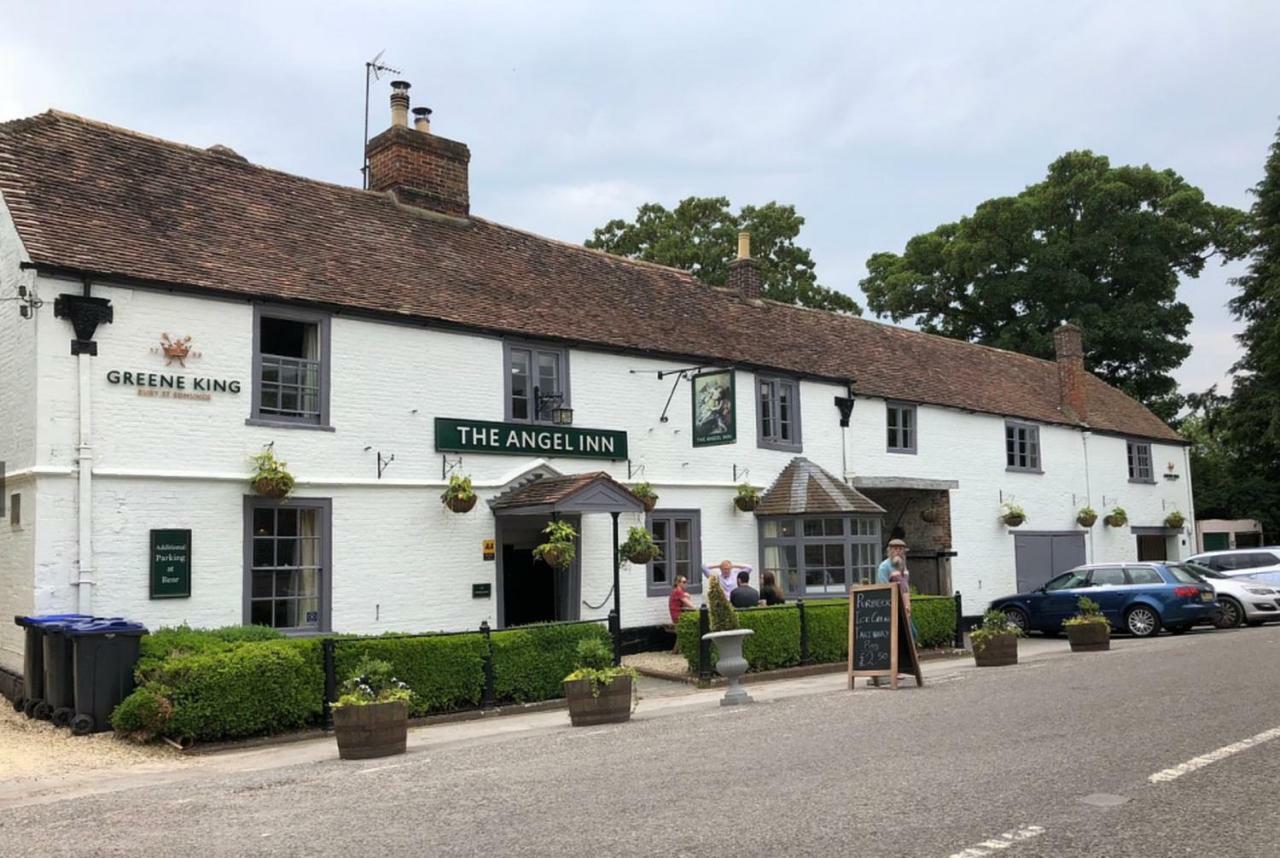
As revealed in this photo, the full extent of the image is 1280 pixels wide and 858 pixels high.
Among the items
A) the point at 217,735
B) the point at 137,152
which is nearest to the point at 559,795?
the point at 217,735

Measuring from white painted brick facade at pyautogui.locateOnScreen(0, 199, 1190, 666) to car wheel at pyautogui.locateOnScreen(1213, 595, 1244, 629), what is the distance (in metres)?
8.85

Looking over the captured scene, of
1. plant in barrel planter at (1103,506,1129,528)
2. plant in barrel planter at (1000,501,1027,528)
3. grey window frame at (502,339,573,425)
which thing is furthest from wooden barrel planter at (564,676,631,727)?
plant in barrel planter at (1103,506,1129,528)

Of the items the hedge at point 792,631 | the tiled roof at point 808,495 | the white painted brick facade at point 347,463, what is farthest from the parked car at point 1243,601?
the white painted brick facade at point 347,463

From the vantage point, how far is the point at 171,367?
544 inches

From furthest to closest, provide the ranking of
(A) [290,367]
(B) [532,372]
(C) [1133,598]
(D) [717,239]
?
(D) [717,239] → (C) [1133,598] → (B) [532,372] → (A) [290,367]

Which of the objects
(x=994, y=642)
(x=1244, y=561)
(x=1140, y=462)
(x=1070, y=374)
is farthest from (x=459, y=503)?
(x=1140, y=462)

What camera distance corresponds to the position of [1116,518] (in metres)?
30.2

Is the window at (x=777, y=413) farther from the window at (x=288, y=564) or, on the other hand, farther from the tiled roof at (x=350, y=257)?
the window at (x=288, y=564)

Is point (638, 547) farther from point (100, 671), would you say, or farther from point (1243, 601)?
point (1243, 601)

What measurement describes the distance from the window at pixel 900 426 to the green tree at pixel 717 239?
19.7 metres

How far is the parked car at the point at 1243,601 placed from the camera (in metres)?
22.8

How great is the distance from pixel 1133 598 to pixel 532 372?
1265 cm

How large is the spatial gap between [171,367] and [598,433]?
22.5ft

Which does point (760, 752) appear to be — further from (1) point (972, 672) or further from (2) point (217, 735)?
(1) point (972, 672)
